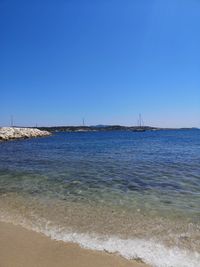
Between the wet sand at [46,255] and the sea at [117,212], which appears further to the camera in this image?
the sea at [117,212]

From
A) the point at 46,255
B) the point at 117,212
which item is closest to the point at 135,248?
the point at 46,255

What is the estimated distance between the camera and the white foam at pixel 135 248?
5363 millimetres

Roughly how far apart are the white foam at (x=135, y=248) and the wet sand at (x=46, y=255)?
217 millimetres

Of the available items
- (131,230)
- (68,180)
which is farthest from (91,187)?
(131,230)

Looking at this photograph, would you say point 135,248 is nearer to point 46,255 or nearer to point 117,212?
point 46,255

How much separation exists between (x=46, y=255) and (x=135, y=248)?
1.71m

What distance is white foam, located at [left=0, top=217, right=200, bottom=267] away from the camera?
17.6 feet

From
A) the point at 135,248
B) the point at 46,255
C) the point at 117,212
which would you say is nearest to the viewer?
the point at 46,255

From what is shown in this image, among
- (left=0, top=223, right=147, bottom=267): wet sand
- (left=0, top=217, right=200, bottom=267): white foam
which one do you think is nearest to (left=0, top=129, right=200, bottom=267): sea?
(left=0, top=217, right=200, bottom=267): white foam

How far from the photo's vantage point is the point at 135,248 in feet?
19.6

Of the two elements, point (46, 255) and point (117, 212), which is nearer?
point (46, 255)

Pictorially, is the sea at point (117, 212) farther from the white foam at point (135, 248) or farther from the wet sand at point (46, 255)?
the wet sand at point (46, 255)

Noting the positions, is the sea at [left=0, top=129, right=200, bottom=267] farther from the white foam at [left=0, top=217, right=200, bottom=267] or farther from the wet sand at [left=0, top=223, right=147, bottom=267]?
the wet sand at [left=0, top=223, right=147, bottom=267]

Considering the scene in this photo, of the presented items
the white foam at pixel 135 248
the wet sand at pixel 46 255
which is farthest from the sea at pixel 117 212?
the wet sand at pixel 46 255
